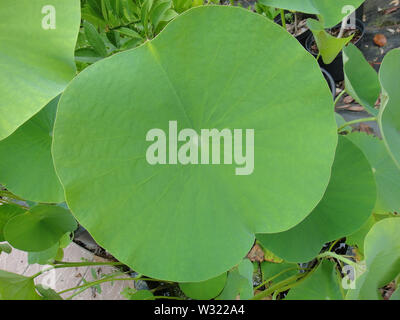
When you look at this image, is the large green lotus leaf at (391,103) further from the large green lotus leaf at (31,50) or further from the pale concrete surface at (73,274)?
the pale concrete surface at (73,274)

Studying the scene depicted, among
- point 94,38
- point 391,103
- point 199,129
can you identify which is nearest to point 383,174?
point 391,103

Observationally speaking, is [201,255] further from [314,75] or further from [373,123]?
[373,123]

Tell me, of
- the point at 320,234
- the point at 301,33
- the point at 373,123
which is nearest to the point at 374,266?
the point at 320,234

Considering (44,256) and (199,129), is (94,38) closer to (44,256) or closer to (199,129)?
(199,129)

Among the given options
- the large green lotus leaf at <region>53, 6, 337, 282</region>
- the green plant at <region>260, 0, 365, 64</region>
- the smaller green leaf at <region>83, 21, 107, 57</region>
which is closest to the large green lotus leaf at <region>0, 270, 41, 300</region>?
the large green lotus leaf at <region>53, 6, 337, 282</region>

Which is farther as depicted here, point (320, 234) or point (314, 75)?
point (320, 234)

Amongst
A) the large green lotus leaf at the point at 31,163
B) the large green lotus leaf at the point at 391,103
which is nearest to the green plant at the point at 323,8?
the large green lotus leaf at the point at 391,103

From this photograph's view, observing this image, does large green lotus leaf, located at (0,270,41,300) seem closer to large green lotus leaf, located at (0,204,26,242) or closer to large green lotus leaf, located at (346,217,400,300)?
large green lotus leaf, located at (0,204,26,242)
